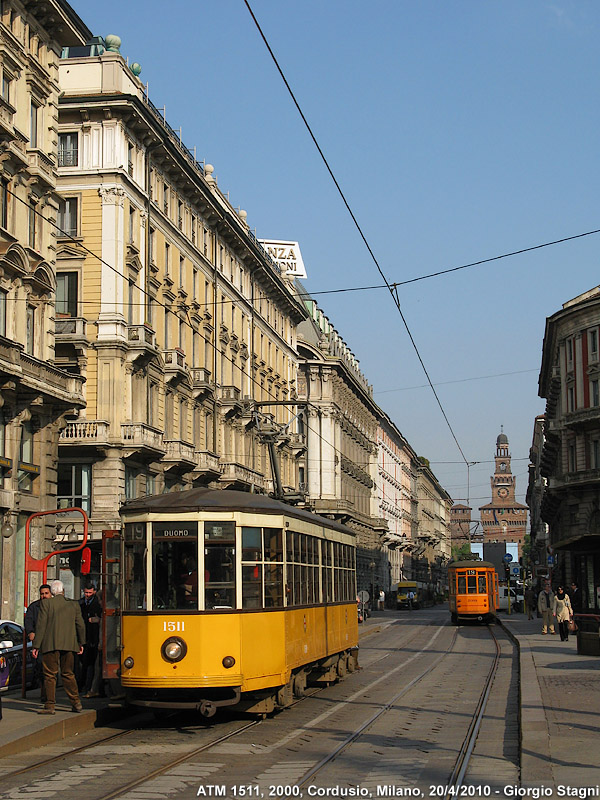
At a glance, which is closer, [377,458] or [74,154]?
[74,154]

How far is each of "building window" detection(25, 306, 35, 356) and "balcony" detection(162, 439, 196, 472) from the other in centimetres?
1217

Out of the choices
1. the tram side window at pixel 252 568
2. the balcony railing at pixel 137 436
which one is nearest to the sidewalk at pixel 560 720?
the tram side window at pixel 252 568

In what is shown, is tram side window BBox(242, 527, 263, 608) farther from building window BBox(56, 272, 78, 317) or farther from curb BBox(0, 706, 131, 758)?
building window BBox(56, 272, 78, 317)

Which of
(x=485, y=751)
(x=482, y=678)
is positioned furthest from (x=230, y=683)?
(x=482, y=678)

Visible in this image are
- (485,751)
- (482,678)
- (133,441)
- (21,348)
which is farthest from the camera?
(133,441)

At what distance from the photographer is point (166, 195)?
146 feet

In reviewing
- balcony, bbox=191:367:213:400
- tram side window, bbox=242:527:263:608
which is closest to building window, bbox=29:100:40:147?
balcony, bbox=191:367:213:400

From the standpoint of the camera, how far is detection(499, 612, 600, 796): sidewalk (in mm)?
9789

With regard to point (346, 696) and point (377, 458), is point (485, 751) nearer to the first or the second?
point (346, 696)

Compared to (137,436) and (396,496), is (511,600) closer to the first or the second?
(396,496)

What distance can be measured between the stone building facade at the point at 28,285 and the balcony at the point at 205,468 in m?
13.5

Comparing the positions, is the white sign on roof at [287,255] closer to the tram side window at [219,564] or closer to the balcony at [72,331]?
the balcony at [72,331]

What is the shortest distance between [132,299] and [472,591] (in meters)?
21.2

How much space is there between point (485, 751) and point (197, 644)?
12.0 ft
